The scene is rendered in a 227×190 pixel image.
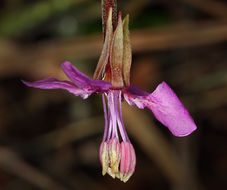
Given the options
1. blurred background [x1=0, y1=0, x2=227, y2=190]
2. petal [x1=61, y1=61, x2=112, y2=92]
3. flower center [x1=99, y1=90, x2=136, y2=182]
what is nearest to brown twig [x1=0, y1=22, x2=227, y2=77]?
blurred background [x1=0, y1=0, x2=227, y2=190]

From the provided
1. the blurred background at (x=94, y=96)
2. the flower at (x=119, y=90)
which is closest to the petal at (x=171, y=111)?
the flower at (x=119, y=90)

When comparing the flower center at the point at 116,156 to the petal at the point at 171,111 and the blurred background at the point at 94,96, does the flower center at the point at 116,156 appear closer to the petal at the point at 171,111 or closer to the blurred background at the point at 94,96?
the petal at the point at 171,111

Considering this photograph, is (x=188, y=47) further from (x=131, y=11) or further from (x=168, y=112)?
(x=168, y=112)

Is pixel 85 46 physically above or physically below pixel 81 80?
above

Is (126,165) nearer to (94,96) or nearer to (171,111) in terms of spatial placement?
(171,111)

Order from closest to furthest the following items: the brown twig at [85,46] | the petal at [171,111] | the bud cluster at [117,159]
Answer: the petal at [171,111]
the bud cluster at [117,159]
the brown twig at [85,46]

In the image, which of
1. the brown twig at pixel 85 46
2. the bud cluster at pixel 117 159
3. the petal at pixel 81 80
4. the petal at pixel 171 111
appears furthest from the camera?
the brown twig at pixel 85 46

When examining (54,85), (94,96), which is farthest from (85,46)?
(54,85)

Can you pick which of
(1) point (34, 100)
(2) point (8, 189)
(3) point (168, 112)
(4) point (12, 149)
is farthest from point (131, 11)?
(3) point (168, 112)
